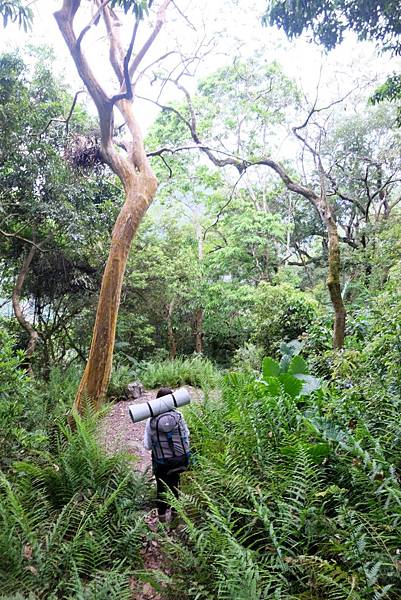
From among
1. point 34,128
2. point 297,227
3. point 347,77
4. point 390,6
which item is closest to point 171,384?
point 34,128

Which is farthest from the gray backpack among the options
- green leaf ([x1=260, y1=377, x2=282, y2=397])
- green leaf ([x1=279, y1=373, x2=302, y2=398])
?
green leaf ([x1=279, y1=373, x2=302, y2=398])

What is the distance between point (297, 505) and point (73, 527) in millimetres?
1861

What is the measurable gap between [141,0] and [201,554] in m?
4.63

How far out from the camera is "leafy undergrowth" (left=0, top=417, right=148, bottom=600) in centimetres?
265

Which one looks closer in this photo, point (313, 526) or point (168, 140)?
point (313, 526)

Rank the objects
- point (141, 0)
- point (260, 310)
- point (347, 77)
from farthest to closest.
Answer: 1. point (347, 77)
2. point (260, 310)
3. point (141, 0)

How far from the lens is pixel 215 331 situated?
15070 millimetres

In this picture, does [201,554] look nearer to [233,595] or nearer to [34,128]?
[233,595]

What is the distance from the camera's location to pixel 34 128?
7.67 meters

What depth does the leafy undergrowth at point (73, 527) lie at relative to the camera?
2650 mm

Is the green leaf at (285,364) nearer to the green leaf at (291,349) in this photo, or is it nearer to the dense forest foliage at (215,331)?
the dense forest foliage at (215,331)

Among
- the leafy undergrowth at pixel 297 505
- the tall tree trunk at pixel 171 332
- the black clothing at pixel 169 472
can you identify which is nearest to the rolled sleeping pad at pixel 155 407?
the black clothing at pixel 169 472

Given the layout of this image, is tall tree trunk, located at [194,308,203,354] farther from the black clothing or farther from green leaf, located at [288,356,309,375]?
the black clothing

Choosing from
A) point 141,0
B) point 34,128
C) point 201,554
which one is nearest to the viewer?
point 201,554
